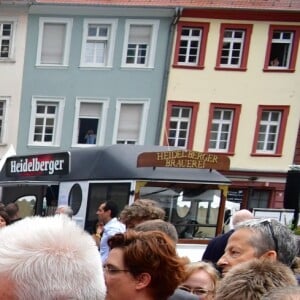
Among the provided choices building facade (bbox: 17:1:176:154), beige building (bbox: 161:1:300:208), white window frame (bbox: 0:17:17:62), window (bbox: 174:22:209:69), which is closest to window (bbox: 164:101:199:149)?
beige building (bbox: 161:1:300:208)

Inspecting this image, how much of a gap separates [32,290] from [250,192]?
2059cm

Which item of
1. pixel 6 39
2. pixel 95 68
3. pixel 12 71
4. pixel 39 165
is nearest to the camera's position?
pixel 39 165

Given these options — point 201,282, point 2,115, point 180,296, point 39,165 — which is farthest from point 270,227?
point 2,115

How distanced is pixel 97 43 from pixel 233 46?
5116mm

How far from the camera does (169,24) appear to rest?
2206 centimetres

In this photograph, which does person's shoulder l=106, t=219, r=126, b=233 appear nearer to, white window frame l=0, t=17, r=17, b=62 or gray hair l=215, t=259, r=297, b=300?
gray hair l=215, t=259, r=297, b=300

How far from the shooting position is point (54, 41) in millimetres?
22625

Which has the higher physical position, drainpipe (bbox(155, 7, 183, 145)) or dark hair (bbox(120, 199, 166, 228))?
drainpipe (bbox(155, 7, 183, 145))

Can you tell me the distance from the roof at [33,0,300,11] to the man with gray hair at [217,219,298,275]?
19.4 metres

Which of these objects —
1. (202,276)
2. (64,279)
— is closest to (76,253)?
(64,279)

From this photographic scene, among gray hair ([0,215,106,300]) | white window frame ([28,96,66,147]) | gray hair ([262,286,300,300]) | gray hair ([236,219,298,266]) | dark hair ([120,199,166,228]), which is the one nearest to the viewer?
gray hair ([0,215,106,300])

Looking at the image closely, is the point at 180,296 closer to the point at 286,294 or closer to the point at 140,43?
the point at 286,294

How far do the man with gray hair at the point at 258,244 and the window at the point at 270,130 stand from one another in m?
18.9

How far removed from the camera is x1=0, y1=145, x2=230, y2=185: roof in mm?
9812
